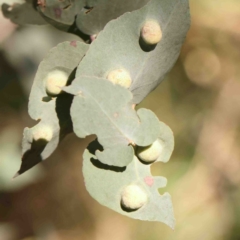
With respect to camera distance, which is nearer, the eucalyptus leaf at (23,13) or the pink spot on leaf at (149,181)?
the pink spot on leaf at (149,181)

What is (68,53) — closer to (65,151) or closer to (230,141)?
(65,151)

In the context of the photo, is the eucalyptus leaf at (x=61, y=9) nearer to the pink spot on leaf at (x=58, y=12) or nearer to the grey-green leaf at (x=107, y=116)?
the pink spot on leaf at (x=58, y=12)

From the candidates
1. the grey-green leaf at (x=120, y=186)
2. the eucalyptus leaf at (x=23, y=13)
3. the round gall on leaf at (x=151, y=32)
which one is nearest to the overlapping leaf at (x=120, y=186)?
the grey-green leaf at (x=120, y=186)

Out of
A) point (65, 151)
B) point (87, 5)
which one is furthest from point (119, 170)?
point (65, 151)

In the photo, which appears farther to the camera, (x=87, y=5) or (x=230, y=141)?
(x=230, y=141)

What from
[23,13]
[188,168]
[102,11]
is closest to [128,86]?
[102,11]

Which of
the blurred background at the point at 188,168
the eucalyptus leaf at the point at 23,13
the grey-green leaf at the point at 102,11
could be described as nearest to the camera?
the grey-green leaf at the point at 102,11
